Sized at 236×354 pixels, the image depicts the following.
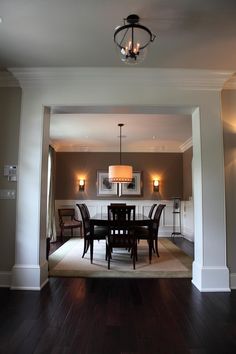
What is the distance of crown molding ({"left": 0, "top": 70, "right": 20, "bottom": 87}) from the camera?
130 inches

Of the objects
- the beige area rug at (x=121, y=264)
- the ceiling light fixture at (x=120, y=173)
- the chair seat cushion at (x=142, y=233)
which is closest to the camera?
the beige area rug at (x=121, y=264)

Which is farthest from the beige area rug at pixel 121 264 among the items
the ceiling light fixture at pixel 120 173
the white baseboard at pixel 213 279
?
the ceiling light fixture at pixel 120 173

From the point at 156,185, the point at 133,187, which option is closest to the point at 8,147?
the point at 133,187

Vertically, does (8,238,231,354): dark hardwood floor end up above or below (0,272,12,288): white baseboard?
below

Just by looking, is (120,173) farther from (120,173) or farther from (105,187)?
(105,187)

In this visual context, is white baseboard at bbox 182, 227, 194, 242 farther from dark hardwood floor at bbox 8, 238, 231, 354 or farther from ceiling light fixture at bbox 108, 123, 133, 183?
dark hardwood floor at bbox 8, 238, 231, 354

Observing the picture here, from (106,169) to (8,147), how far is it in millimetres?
4444

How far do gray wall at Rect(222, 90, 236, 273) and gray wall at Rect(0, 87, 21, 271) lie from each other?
2.78 m

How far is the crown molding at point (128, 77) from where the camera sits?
126 inches

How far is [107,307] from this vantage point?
103 inches

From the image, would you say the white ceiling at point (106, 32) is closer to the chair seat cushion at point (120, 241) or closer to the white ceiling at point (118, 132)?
the white ceiling at point (118, 132)

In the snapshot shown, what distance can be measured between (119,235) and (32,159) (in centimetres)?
180

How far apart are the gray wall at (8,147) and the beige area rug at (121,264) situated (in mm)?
926

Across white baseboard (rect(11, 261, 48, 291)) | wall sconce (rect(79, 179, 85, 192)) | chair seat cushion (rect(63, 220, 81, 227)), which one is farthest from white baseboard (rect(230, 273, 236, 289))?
wall sconce (rect(79, 179, 85, 192))
